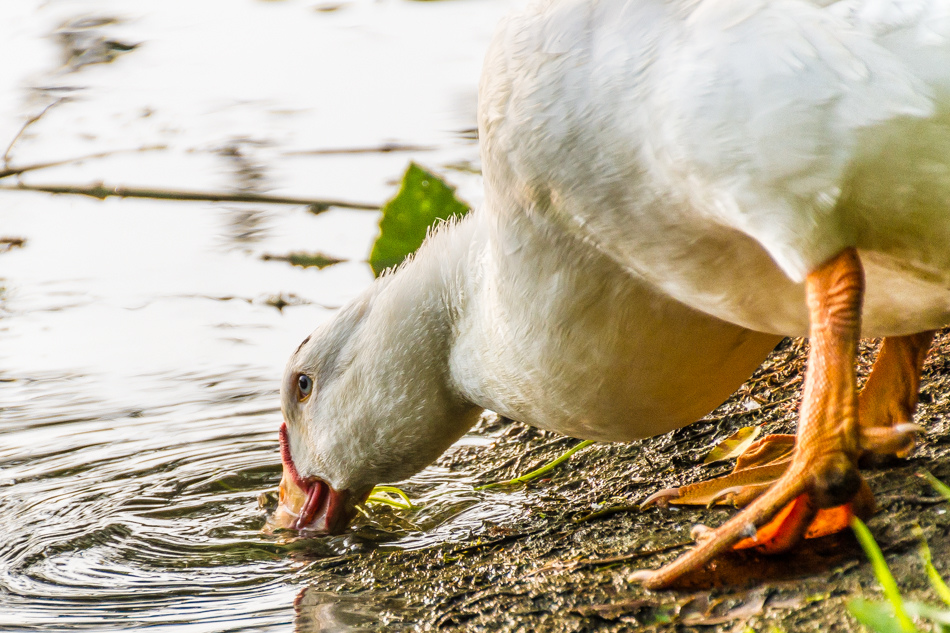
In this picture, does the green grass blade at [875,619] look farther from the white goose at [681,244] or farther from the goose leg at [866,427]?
the goose leg at [866,427]

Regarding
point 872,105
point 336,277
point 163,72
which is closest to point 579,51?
→ point 872,105

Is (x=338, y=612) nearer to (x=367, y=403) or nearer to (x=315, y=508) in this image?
(x=367, y=403)

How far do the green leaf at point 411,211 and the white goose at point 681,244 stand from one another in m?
0.95

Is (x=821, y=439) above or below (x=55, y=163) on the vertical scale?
above

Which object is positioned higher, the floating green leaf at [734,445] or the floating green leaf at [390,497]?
the floating green leaf at [734,445]

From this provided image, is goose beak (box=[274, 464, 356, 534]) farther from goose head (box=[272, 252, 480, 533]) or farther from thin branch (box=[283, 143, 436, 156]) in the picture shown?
thin branch (box=[283, 143, 436, 156])

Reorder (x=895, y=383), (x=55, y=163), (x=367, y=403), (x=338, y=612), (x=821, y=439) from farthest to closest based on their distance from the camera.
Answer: (x=55, y=163)
(x=367, y=403)
(x=895, y=383)
(x=338, y=612)
(x=821, y=439)

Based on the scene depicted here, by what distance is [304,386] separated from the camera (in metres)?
3.21

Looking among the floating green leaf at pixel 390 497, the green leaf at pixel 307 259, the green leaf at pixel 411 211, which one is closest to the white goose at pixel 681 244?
the floating green leaf at pixel 390 497

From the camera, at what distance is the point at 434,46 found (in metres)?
6.65

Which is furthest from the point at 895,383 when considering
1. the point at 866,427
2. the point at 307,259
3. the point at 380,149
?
the point at 380,149

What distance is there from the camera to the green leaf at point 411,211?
4012mm

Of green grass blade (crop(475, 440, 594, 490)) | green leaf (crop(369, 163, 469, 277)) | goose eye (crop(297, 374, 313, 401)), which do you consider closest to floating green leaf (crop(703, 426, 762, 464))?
green grass blade (crop(475, 440, 594, 490))

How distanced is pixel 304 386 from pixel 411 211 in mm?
1102
